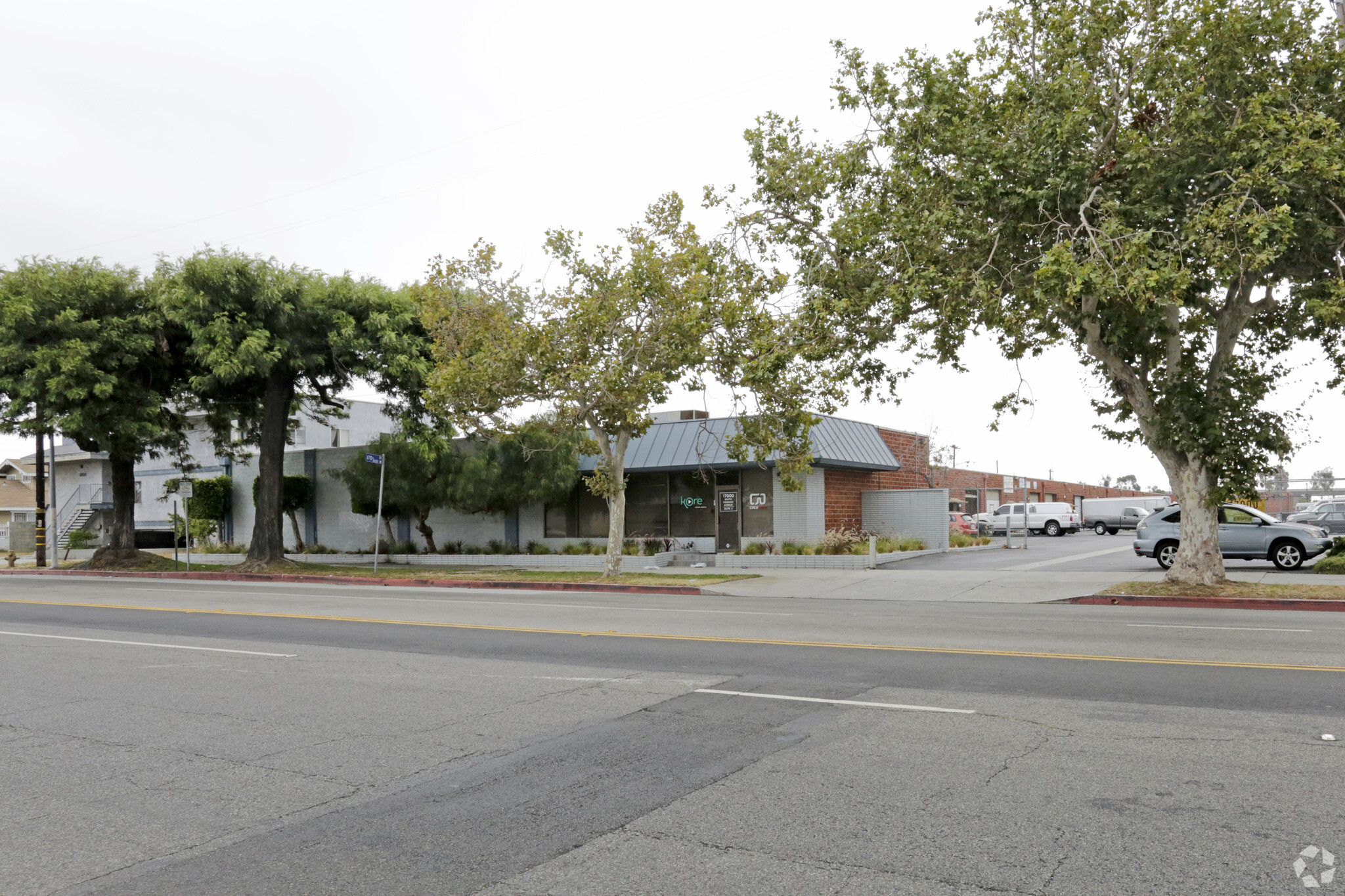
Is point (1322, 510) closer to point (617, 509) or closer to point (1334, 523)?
point (1334, 523)

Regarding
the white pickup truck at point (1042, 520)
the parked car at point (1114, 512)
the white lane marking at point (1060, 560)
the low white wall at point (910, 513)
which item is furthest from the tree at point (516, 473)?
the parked car at point (1114, 512)

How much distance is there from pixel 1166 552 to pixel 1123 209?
11.8m

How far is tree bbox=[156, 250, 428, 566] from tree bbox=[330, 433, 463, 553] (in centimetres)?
180

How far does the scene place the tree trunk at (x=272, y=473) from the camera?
31.1 meters

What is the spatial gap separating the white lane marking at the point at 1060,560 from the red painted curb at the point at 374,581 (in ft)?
29.2

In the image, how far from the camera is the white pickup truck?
166ft

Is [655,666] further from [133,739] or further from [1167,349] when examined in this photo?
[1167,349]

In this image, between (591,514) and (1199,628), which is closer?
(1199,628)

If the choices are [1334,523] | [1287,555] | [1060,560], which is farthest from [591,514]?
[1334,523]

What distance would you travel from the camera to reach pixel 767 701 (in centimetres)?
812

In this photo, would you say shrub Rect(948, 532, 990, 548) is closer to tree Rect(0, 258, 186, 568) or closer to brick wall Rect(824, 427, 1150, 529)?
brick wall Rect(824, 427, 1150, 529)

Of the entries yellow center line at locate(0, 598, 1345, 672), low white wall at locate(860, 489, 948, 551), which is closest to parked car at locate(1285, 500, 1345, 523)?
low white wall at locate(860, 489, 948, 551)

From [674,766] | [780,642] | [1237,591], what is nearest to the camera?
[674,766]

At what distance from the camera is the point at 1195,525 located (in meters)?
18.1
